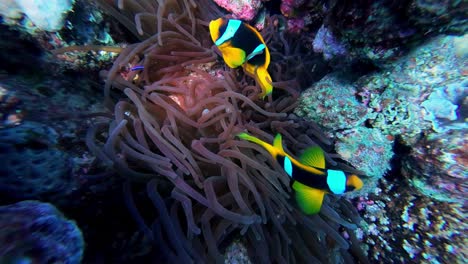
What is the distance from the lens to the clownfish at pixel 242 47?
1.71m

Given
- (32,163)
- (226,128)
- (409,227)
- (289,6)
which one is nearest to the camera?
(32,163)

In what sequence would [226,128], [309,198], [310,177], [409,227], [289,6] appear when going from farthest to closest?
[289,6]
[409,227]
[226,128]
[309,198]
[310,177]

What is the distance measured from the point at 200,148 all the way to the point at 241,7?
1337 millimetres

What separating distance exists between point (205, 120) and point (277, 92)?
752 mm

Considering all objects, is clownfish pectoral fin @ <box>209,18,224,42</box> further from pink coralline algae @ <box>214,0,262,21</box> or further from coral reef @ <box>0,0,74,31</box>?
coral reef @ <box>0,0,74,31</box>

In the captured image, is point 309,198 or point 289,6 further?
point 289,6

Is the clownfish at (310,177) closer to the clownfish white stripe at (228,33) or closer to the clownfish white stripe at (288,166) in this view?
the clownfish white stripe at (288,166)

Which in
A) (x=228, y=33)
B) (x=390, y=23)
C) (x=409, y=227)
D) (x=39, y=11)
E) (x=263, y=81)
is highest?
(x=39, y=11)

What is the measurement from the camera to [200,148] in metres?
1.50

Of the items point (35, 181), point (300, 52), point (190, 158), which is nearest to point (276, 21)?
point (300, 52)

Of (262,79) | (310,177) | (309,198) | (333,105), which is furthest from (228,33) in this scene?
(309,198)

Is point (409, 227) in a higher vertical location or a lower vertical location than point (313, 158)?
lower

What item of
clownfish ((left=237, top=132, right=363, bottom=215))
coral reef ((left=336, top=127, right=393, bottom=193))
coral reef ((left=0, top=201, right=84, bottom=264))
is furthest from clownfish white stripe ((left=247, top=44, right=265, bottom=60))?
coral reef ((left=0, top=201, right=84, bottom=264))

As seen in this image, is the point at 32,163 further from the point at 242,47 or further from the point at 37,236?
the point at 242,47
